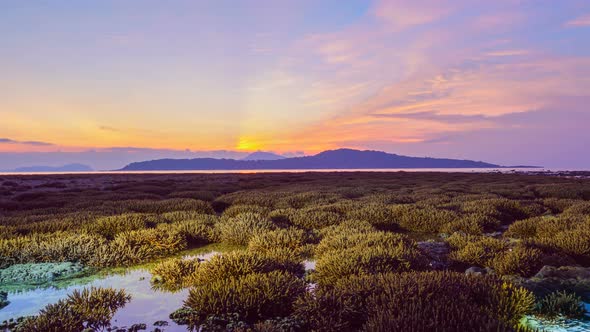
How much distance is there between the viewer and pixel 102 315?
14.3 ft

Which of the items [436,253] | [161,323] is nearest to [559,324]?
[436,253]

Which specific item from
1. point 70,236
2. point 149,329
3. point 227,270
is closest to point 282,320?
point 149,329

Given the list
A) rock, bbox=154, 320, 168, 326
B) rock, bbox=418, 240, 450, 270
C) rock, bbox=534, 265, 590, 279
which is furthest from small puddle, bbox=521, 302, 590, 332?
rock, bbox=154, 320, 168, 326

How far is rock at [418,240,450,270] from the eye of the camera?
22.0 feet

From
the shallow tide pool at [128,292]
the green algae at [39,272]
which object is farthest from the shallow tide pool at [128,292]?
the green algae at [39,272]

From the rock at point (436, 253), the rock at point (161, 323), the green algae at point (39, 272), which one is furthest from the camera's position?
the rock at point (436, 253)

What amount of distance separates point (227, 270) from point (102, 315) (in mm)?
1837

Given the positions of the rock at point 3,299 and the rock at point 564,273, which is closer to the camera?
the rock at point 3,299

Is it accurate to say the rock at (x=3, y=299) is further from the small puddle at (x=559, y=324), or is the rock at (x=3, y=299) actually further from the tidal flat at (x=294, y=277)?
the small puddle at (x=559, y=324)

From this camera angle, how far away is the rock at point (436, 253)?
6703mm

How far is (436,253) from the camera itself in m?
7.43

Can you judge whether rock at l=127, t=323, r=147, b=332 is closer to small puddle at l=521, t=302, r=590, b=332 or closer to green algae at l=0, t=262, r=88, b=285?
green algae at l=0, t=262, r=88, b=285

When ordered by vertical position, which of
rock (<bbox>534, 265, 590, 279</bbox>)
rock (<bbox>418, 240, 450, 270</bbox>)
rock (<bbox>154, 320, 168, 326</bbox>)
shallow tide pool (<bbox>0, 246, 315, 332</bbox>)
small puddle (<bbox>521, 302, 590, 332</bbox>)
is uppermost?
rock (<bbox>534, 265, 590, 279</bbox>)

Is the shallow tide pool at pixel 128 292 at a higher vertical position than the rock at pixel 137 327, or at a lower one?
lower
